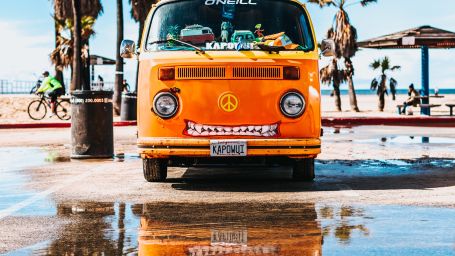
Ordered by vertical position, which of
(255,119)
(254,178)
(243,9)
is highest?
(243,9)

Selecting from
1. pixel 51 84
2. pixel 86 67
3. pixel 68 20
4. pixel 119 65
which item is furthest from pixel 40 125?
pixel 68 20

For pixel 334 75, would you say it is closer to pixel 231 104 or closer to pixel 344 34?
pixel 344 34

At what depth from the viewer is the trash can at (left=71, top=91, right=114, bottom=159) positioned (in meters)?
13.6

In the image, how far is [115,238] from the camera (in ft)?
20.5

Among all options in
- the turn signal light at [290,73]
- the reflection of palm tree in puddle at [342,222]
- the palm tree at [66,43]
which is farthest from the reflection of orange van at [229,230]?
the palm tree at [66,43]

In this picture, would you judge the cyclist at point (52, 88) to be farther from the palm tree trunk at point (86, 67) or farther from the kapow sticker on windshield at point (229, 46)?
the kapow sticker on windshield at point (229, 46)

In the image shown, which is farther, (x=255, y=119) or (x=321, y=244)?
(x=255, y=119)

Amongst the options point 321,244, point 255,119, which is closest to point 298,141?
point 255,119

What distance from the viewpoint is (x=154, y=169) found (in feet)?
33.0

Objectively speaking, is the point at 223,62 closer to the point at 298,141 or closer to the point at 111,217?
the point at 298,141

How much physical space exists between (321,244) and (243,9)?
4.78 metres

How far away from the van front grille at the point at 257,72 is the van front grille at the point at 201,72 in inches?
5.5

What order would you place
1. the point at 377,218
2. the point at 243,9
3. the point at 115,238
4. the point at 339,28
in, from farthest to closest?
the point at 339,28, the point at 243,9, the point at 377,218, the point at 115,238

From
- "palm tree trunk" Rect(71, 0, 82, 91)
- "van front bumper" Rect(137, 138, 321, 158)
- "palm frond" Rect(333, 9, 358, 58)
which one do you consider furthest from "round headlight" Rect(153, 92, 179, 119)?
"palm frond" Rect(333, 9, 358, 58)
